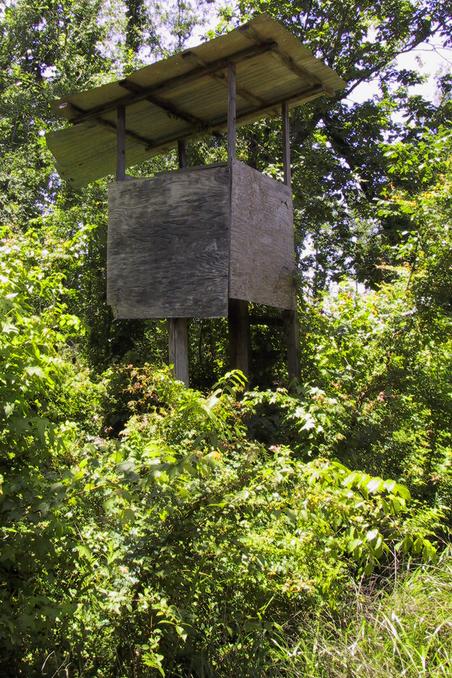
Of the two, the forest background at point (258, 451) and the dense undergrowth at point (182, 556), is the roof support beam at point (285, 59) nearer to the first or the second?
the forest background at point (258, 451)

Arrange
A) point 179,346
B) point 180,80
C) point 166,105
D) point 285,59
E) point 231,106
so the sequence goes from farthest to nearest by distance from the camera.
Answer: point 166,105, point 179,346, point 180,80, point 285,59, point 231,106

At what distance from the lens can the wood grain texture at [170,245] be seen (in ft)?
19.9

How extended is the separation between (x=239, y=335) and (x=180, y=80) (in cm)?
263

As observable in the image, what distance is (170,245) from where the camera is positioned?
20.7ft

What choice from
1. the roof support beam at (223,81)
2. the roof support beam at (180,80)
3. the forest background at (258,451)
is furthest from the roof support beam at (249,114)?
the roof support beam at (180,80)

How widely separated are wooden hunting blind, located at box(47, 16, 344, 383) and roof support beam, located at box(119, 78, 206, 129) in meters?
0.02

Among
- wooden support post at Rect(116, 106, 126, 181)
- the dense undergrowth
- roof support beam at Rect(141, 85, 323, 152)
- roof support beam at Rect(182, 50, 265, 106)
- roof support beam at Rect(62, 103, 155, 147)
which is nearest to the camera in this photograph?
the dense undergrowth

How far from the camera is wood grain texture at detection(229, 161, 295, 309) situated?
6141 millimetres

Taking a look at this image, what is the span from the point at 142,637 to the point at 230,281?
344 centimetres

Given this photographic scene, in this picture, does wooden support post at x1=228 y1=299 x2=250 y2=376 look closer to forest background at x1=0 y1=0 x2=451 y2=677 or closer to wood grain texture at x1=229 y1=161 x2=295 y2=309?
forest background at x1=0 y1=0 x2=451 y2=677

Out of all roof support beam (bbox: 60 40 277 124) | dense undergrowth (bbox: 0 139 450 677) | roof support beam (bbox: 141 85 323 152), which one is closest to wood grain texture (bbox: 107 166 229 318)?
roof support beam (bbox: 60 40 277 124)

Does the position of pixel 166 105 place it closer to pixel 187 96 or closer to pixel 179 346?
pixel 187 96

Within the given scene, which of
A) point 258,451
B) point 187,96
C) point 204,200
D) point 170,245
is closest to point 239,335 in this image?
point 170,245

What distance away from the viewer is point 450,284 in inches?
240
